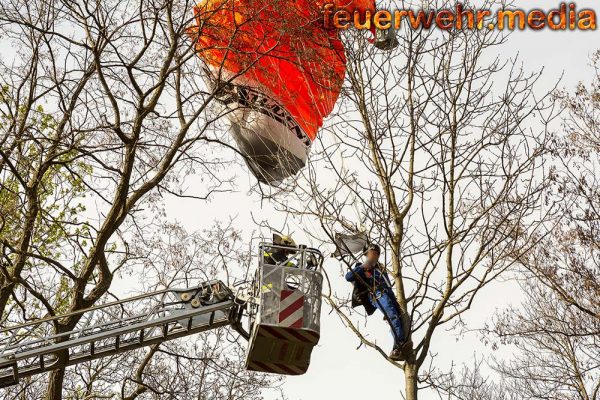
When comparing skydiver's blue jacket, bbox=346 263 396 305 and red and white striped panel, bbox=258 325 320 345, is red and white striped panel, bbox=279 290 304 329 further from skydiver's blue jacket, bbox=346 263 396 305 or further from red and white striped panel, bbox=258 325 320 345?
skydiver's blue jacket, bbox=346 263 396 305

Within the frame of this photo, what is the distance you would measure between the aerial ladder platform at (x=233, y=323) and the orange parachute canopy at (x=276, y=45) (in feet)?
7.50

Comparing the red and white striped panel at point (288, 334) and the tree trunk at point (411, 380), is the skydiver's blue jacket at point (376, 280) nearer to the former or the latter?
the tree trunk at point (411, 380)

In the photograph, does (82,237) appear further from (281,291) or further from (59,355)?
(281,291)

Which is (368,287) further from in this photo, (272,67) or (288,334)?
(272,67)

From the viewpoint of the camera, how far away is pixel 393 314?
340 inches

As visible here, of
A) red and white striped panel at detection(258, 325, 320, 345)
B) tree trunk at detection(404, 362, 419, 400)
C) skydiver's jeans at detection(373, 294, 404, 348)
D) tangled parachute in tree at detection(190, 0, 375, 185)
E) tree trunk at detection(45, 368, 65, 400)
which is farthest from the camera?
tree trunk at detection(45, 368, 65, 400)

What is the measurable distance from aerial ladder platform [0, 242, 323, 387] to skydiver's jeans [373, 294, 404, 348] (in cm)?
128

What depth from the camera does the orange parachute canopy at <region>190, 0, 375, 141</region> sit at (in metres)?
11.3

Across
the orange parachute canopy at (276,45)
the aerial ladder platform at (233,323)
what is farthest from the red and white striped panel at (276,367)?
the orange parachute canopy at (276,45)

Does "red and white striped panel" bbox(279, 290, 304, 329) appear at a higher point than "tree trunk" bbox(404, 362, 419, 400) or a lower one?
higher

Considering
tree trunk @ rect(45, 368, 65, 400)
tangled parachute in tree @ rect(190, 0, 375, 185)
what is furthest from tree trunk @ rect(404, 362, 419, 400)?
tree trunk @ rect(45, 368, 65, 400)

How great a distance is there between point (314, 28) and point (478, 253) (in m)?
4.73

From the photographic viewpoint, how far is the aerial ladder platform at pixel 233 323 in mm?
9758

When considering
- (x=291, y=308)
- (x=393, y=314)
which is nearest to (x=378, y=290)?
(x=393, y=314)
